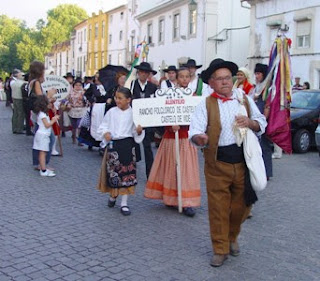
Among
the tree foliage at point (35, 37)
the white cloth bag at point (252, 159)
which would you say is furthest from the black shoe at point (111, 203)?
the tree foliage at point (35, 37)

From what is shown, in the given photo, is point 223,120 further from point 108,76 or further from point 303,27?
point 303,27

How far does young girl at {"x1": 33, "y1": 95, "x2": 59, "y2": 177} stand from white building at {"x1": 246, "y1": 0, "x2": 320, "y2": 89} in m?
12.4

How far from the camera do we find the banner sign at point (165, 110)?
6031 millimetres

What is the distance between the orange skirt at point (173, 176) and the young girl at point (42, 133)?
2.88 m

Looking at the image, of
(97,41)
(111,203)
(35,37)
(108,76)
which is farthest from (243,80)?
(35,37)

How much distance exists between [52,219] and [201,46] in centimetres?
2388

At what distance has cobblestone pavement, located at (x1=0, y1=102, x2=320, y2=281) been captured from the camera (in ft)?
14.3

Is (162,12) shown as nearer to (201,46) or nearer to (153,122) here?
(201,46)

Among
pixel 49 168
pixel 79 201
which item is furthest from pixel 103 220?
pixel 49 168

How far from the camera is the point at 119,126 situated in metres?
6.15

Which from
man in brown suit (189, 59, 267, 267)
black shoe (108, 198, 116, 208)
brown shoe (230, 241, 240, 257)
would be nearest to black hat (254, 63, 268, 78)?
black shoe (108, 198, 116, 208)

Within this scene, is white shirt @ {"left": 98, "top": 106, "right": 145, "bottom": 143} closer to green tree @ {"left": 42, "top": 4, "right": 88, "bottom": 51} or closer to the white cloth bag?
the white cloth bag

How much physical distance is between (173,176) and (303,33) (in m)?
16.4

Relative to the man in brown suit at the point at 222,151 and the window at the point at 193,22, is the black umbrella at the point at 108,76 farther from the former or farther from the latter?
the window at the point at 193,22
